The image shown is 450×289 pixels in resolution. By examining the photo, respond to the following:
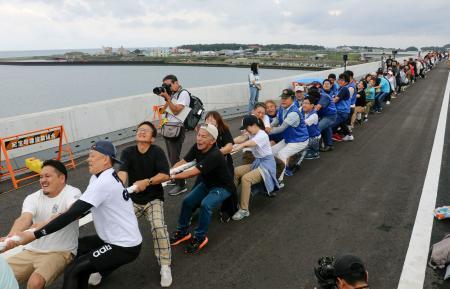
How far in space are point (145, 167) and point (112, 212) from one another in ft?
3.47

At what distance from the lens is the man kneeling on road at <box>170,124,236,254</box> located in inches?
183

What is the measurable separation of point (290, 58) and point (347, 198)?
145 metres

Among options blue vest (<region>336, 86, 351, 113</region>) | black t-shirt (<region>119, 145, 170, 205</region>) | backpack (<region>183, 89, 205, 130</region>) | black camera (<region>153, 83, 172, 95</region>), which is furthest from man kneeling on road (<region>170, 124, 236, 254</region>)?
Answer: blue vest (<region>336, 86, 351, 113</region>)

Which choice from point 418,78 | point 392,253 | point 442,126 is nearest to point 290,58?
point 418,78

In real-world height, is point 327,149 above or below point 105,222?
below

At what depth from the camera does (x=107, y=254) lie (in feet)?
11.1

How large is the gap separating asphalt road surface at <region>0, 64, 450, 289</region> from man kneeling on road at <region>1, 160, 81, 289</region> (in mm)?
732

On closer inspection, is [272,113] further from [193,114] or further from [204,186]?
[204,186]

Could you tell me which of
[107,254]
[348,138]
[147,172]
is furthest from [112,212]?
[348,138]

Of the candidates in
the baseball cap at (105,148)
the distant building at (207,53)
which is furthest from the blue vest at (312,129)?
the distant building at (207,53)

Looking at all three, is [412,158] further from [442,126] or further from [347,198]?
[442,126]

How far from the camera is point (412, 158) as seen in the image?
29.0 ft

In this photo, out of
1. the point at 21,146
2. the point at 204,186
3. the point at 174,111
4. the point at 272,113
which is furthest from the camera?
the point at 272,113

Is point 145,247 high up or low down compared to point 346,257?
down
